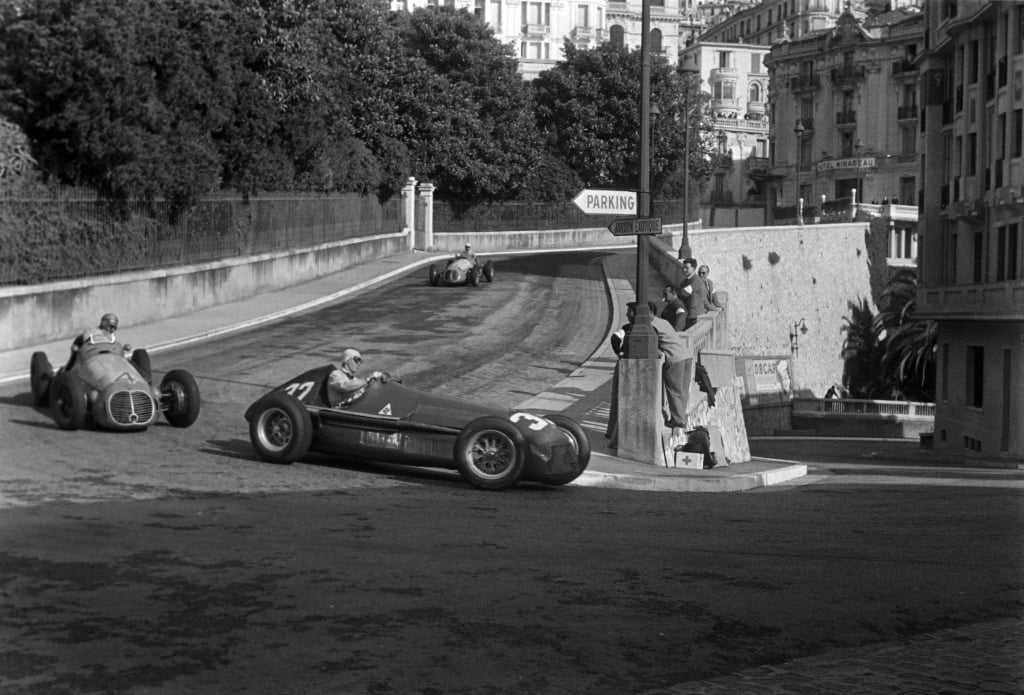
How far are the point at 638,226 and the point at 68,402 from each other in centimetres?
778

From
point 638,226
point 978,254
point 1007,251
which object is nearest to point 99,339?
point 638,226

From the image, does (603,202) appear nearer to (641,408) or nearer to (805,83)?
(641,408)

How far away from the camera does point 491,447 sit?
13.4 metres

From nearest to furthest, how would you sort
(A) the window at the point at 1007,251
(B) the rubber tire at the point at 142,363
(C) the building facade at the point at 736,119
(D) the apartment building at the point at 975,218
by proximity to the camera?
1. (B) the rubber tire at the point at 142,363
2. (D) the apartment building at the point at 975,218
3. (A) the window at the point at 1007,251
4. (C) the building facade at the point at 736,119

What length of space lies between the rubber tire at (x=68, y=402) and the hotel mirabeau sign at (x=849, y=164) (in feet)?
269

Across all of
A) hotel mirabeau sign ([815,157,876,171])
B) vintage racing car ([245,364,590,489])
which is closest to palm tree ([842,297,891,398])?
hotel mirabeau sign ([815,157,876,171])

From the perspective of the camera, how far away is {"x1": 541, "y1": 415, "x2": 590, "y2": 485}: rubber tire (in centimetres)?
1368

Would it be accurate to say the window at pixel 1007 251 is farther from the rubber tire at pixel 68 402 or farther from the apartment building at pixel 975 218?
the rubber tire at pixel 68 402

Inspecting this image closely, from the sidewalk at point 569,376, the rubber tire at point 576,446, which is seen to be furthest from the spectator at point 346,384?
the sidewalk at point 569,376

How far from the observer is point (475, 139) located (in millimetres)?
65000

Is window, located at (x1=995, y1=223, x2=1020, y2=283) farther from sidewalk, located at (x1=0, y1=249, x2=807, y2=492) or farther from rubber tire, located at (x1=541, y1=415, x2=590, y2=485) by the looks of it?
rubber tire, located at (x1=541, y1=415, x2=590, y2=485)

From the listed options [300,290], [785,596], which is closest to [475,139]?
[300,290]

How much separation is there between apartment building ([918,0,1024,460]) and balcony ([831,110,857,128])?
47.0 metres

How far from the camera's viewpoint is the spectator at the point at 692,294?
25.1 meters
